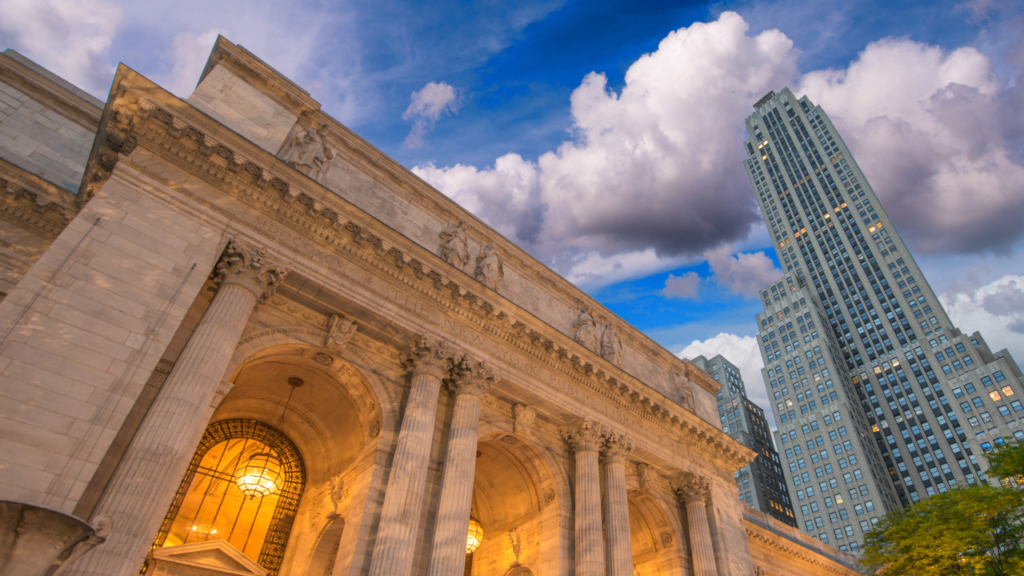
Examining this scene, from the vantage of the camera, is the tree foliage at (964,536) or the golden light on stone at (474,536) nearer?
the golden light on stone at (474,536)

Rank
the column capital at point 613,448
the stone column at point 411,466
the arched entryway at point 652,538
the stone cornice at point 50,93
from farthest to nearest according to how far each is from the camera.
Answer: the arched entryway at point 652,538
the column capital at point 613,448
the stone cornice at point 50,93
the stone column at point 411,466

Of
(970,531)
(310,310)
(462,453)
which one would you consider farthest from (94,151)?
(970,531)

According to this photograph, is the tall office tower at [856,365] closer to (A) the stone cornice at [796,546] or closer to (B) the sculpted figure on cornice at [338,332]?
(A) the stone cornice at [796,546]

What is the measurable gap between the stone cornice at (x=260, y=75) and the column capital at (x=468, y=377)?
1145 centimetres

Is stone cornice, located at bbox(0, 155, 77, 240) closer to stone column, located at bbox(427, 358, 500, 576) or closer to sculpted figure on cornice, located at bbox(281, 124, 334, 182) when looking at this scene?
sculpted figure on cornice, located at bbox(281, 124, 334, 182)

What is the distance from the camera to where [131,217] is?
15906mm

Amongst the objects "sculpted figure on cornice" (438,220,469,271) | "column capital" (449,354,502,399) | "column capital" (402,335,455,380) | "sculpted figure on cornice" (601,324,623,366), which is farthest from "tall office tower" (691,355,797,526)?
"column capital" (402,335,455,380)

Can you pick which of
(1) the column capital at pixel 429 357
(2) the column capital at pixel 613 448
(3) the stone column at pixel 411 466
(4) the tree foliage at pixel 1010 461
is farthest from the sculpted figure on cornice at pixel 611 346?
(4) the tree foliage at pixel 1010 461

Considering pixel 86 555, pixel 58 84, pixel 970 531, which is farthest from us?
pixel 970 531

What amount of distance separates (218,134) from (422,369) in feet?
32.9

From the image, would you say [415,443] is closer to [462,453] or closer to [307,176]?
[462,453]

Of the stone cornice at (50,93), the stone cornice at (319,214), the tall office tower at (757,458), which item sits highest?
the tall office tower at (757,458)

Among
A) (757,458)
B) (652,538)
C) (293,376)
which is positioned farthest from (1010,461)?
(757,458)

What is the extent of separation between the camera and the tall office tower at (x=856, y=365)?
91500 mm
